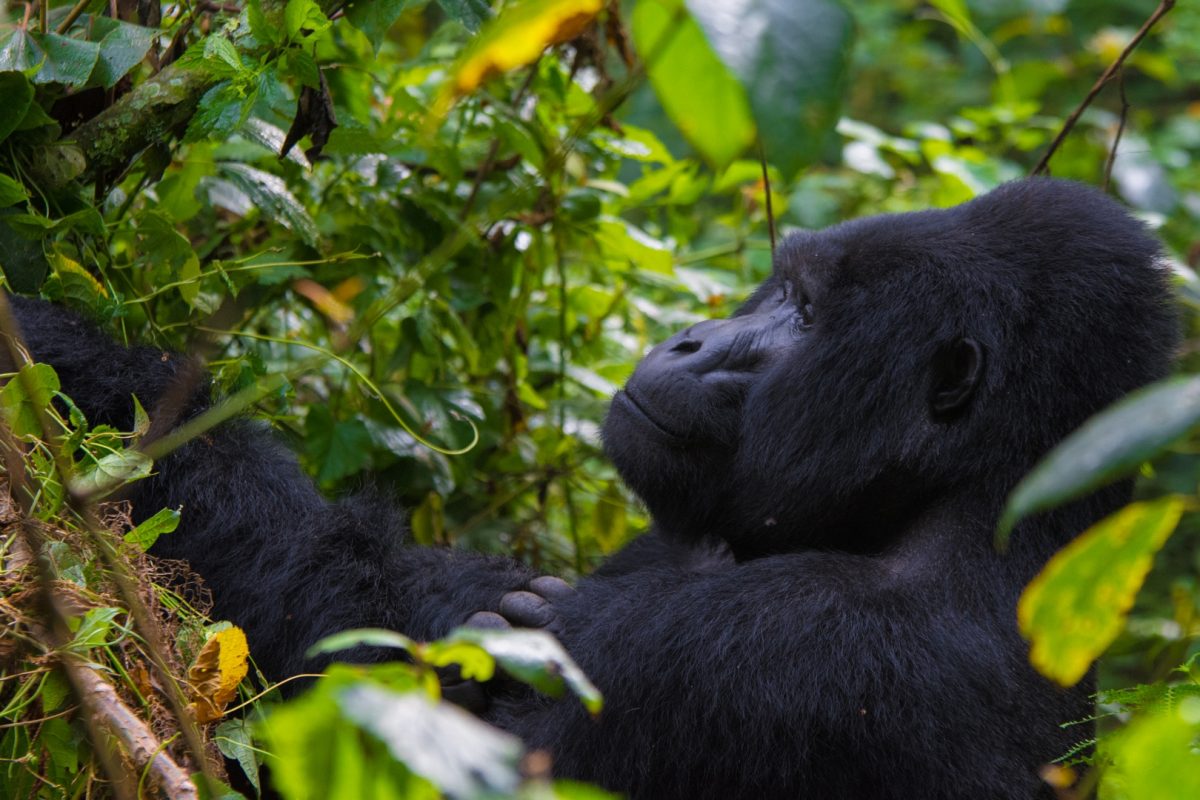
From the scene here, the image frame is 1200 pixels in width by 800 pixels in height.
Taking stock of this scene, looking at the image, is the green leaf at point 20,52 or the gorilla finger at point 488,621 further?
the gorilla finger at point 488,621

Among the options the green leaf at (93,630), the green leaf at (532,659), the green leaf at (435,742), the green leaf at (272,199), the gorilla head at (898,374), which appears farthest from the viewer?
the green leaf at (272,199)

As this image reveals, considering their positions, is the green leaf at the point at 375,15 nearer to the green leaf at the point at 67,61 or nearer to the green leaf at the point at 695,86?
the green leaf at the point at 67,61

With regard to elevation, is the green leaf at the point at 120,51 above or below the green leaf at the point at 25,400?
above

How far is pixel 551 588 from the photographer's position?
2404mm

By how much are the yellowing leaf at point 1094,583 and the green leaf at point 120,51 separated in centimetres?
181

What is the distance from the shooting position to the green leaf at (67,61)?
2.12 metres

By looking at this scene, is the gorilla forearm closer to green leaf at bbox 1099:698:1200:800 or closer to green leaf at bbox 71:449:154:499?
green leaf at bbox 71:449:154:499

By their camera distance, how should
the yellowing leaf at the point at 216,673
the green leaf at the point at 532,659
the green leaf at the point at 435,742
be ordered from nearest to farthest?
the green leaf at the point at 435,742
the green leaf at the point at 532,659
the yellowing leaf at the point at 216,673

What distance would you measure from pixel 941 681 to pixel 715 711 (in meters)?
0.37

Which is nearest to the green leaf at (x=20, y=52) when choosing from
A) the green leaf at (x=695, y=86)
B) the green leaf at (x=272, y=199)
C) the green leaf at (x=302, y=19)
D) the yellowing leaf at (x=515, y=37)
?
the green leaf at (x=302, y=19)

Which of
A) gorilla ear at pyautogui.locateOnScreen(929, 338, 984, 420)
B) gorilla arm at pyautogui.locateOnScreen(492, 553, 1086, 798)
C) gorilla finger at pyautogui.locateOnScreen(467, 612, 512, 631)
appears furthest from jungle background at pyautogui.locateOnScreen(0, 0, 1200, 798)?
gorilla ear at pyautogui.locateOnScreen(929, 338, 984, 420)

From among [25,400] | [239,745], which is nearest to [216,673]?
[239,745]

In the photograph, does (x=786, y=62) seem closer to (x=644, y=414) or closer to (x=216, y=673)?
(x=216, y=673)

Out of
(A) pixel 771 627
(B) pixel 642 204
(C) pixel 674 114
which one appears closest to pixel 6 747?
(A) pixel 771 627
